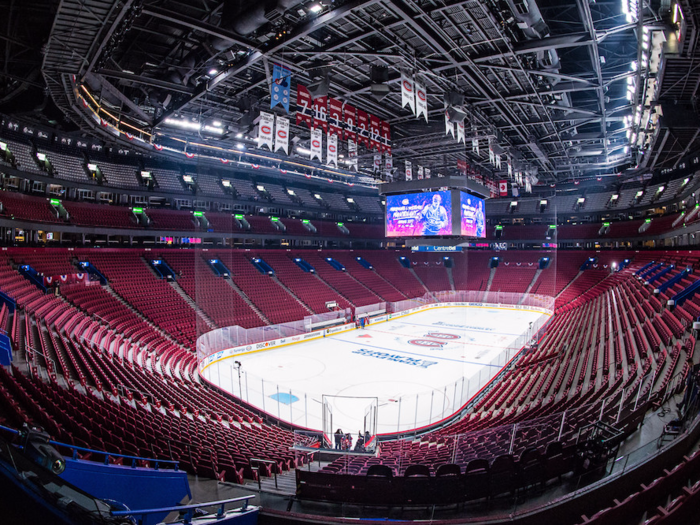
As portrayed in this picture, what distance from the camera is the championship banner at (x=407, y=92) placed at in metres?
12.6

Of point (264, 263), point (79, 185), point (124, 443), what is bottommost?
point (124, 443)

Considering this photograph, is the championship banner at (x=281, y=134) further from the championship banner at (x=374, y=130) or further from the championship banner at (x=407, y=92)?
the championship banner at (x=374, y=130)

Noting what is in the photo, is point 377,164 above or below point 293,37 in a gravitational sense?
above

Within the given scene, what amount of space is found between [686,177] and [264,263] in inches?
1417

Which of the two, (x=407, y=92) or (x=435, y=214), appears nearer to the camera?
(x=407, y=92)

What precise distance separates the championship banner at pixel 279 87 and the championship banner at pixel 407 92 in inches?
156

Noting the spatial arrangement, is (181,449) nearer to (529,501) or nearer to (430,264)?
(529,501)

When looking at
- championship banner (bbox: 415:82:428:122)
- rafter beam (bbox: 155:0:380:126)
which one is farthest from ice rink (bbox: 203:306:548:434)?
rafter beam (bbox: 155:0:380:126)

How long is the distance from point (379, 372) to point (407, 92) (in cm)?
1187

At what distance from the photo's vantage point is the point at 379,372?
17484mm

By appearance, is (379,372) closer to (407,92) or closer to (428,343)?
(428,343)

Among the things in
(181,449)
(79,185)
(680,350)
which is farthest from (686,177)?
(79,185)

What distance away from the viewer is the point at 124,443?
6008 mm

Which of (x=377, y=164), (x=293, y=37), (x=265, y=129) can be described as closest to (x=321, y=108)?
(x=265, y=129)
